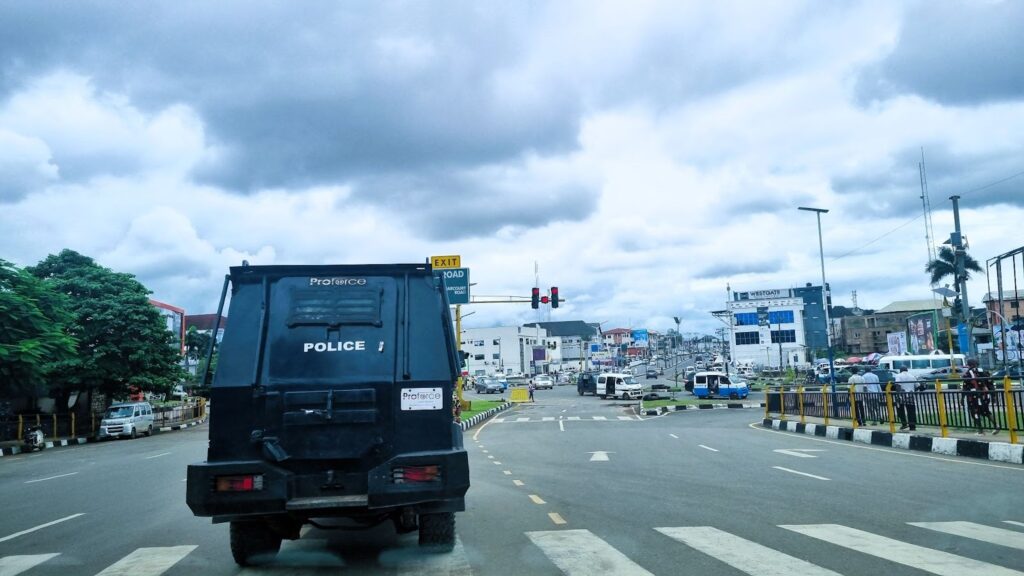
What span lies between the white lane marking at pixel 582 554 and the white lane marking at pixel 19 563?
4.77 m

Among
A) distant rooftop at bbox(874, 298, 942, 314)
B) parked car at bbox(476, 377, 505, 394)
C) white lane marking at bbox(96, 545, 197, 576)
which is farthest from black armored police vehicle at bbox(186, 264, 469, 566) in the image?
distant rooftop at bbox(874, 298, 942, 314)

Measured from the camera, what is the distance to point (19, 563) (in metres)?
7.35

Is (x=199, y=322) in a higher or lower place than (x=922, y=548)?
higher

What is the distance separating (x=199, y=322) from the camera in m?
108

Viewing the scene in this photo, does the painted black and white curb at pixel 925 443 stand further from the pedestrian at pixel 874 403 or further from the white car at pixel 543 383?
the white car at pixel 543 383

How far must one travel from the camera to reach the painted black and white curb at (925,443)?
14231 millimetres

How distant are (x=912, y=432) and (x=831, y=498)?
10762 mm

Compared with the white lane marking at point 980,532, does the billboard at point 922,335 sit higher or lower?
higher

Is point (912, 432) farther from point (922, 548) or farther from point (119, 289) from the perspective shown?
point (119, 289)

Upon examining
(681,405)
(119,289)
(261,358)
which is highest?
(119,289)

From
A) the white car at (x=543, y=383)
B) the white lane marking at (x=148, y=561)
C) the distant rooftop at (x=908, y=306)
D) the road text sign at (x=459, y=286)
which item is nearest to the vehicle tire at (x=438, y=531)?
the white lane marking at (x=148, y=561)

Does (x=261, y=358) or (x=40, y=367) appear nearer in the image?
(x=261, y=358)

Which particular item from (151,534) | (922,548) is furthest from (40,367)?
(922,548)

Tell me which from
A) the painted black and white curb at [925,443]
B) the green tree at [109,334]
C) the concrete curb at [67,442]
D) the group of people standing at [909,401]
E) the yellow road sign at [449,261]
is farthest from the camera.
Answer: the green tree at [109,334]
